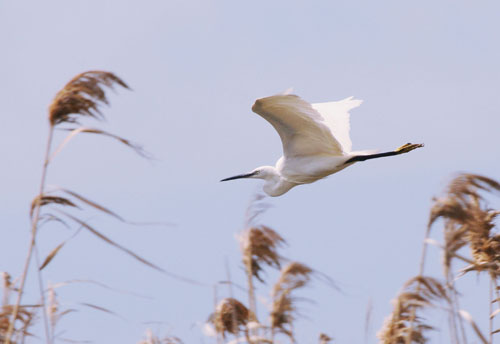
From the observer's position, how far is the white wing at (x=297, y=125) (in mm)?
6848

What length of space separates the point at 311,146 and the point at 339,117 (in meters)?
0.57

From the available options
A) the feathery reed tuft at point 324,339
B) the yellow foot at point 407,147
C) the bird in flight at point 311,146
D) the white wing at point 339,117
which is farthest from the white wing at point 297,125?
the feathery reed tuft at point 324,339

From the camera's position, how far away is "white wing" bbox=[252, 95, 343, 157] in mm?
6848

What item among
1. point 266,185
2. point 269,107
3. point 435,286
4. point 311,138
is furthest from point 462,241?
point 266,185

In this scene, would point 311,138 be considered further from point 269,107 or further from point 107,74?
point 107,74

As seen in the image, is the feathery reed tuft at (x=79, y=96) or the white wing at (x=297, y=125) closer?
the feathery reed tuft at (x=79, y=96)

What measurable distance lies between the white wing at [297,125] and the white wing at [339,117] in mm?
110

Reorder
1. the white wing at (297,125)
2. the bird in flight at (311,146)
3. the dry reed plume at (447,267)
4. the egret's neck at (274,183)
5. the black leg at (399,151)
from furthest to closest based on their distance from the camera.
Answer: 1. the egret's neck at (274,183)
2. the black leg at (399,151)
3. the bird in flight at (311,146)
4. the white wing at (297,125)
5. the dry reed plume at (447,267)

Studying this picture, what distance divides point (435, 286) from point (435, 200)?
1.09ft

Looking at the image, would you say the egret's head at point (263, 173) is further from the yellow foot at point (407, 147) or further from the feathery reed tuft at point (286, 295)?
the feathery reed tuft at point (286, 295)

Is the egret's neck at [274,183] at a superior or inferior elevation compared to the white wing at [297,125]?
inferior

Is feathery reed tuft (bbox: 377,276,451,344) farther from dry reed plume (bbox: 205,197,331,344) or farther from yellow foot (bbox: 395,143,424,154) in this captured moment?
yellow foot (bbox: 395,143,424,154)

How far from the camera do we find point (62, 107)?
3.33 meters

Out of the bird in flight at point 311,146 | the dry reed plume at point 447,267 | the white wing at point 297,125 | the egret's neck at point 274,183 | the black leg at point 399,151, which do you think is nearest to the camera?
the dry reed plume at point 447,267
